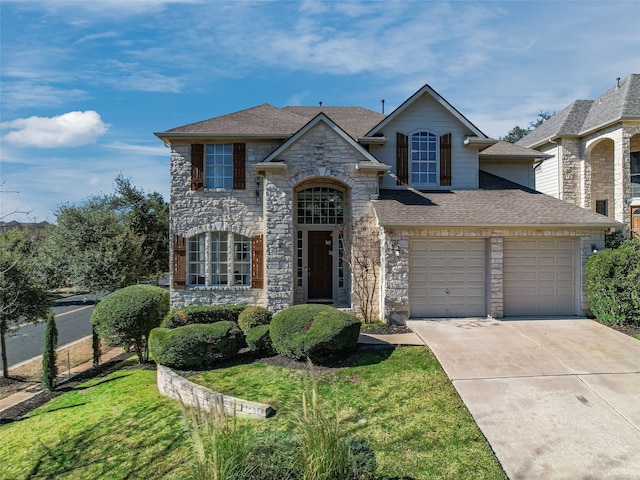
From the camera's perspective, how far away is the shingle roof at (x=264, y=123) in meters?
12.6

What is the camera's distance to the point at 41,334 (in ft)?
56.9

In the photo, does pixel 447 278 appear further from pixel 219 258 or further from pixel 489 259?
pixel 219 258

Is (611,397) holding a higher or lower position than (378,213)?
lower

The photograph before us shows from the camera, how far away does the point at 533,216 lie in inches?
443

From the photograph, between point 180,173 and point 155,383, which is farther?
point 180,173

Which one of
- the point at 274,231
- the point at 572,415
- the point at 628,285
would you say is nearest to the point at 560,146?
the point at 628,285

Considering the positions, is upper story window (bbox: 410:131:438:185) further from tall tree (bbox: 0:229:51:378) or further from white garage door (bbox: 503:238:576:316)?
tall tree (bbox: 0:229:51:378)

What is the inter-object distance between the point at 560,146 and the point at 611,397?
1773 cm

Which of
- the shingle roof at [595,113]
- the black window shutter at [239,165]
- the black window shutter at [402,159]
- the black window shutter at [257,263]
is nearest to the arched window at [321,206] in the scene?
the black window shutter at [257,263]

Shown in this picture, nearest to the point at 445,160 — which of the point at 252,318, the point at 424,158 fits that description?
→ the point at 424,158

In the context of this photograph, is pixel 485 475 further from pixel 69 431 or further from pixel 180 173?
pixel 180 173

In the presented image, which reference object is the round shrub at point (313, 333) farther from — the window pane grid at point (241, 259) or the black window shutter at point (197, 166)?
the black window shutter at point (197, 166)

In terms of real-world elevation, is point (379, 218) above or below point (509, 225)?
above

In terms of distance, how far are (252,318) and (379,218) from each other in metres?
4.55
